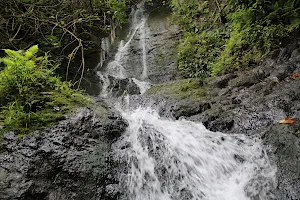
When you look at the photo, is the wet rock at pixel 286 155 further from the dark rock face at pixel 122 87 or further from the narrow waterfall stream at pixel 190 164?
the dark rock face at pixel 122 87

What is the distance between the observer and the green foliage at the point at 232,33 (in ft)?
17.4

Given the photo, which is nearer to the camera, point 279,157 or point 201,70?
point 279,157

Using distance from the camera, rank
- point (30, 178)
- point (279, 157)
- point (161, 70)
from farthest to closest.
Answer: point (161, 70) < point (279, 157) < point (30, 178)

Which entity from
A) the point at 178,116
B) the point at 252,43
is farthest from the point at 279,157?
the point at 252,43


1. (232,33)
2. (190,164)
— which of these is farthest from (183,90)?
(232,33)

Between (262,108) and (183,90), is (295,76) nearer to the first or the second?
(262,108)

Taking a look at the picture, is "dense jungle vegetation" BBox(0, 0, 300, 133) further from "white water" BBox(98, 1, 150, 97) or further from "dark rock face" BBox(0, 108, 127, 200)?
"white water" BBox(98, 1, 150, 97)

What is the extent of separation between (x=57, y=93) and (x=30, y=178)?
139cm

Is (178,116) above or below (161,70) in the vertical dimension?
below

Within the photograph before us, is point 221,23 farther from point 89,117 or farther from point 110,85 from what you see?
point 89,117

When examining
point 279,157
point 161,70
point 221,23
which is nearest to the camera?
point 279,157

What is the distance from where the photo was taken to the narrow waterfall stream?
9.05ft

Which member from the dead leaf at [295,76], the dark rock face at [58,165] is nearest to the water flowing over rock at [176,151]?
the dark rock face at [58,165]

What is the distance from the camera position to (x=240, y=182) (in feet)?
9.29
